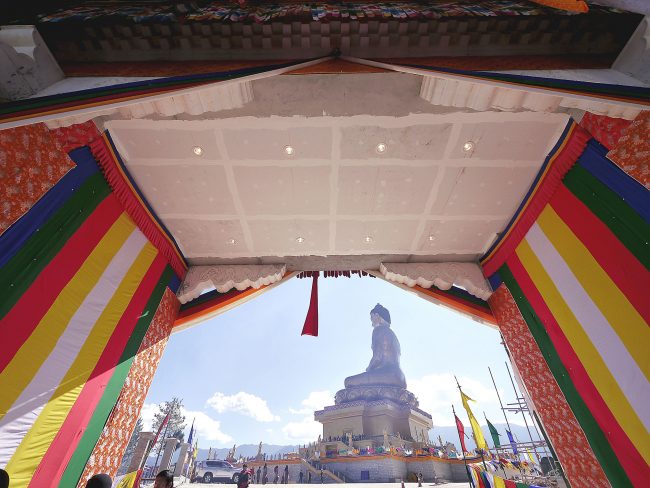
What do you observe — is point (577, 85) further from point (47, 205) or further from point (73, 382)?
point (73, 382)

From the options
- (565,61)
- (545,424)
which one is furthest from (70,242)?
(545,424)

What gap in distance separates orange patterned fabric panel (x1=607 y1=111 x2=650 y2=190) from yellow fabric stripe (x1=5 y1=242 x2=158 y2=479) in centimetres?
606

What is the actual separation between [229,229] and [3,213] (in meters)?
2.78

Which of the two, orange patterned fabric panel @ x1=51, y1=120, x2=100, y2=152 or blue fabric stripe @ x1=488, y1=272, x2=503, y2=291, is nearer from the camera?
orange patterned fabric panel @ x1=51, y1=120, x2=100, y2=152

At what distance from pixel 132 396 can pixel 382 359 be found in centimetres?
4350

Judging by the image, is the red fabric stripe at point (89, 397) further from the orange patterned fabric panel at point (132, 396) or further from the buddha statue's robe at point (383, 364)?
the buddha statue's robe at point (383, 364)

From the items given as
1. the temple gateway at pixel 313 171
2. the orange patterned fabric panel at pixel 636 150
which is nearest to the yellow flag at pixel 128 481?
the temple gateway at pixel 313 171

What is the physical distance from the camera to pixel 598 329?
10.5 ft

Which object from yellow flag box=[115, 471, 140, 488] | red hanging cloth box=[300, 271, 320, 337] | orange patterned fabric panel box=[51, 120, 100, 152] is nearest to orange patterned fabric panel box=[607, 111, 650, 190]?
red hanging cloth box=[300, 271, 320, 337]

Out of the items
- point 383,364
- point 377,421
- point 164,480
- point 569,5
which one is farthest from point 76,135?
point 383,364

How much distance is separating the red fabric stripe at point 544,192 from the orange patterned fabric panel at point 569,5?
127cm

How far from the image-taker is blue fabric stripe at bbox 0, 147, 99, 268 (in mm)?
2578

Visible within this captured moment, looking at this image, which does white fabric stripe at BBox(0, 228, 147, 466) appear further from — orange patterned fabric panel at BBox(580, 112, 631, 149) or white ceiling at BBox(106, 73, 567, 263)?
orange patterned fabric panel at BBox(580, 112, 631, 149)

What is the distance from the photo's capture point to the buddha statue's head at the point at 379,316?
159 feet
